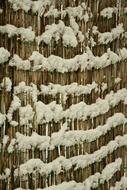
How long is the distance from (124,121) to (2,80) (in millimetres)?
554

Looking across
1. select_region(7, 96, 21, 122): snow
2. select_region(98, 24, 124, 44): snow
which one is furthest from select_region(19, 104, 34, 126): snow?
select_region(98, 24, 124, 44): snow

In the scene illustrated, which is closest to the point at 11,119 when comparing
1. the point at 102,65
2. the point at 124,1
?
the point at 102,65

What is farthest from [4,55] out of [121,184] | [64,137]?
[121,184]

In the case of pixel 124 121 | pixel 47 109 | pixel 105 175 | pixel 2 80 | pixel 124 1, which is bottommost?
pixel 105 175

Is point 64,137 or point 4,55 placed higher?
point 4,55

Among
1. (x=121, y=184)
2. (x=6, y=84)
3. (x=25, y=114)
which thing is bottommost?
(x=121, y=184)

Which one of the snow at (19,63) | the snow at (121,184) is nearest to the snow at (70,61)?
the snow at (19,63)

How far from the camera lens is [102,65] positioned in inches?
52.2

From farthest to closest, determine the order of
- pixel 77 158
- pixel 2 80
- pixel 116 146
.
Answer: pixel 116 146 < pixel 77 158 < pixel 2 80

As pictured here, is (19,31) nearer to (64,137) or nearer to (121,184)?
(64,137)

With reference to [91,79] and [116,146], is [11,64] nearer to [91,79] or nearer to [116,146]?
[91,79]

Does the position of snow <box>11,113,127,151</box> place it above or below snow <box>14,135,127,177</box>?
above

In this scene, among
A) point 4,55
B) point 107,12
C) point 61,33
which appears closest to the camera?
point 4,55

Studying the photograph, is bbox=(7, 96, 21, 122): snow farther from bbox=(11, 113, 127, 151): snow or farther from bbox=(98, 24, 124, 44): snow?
bbox=(98, 24, 124, 44): snow
